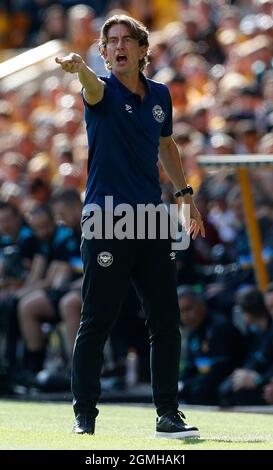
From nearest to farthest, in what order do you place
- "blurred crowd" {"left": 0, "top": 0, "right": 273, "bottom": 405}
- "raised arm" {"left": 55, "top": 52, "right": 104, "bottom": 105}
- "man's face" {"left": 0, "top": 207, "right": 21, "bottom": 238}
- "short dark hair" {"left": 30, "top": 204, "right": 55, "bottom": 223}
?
"raised arm" {"left": 55, "top": 52, "right": 104, "bottom": 105}
"blurred crowd" {"left": 0, "top": 0, "right": 273, "bottom": 405}
"short dark hair" {"left": 30, "top": 204, "right": 55, "bottom": 223}
"man's face" {"left": 0, "top": 207, "right": 21, "bottom": 238}

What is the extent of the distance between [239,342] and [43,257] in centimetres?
275

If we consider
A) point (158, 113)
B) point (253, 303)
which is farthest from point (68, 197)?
point (158, 113)

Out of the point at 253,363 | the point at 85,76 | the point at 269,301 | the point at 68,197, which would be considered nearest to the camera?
the point at 85,76

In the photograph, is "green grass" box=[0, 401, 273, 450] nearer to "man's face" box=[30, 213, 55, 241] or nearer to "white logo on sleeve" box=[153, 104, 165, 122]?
"white logo on sleeve" box=[153, 104, 165, 122]

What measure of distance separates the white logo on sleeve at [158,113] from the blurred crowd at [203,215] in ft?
13.0

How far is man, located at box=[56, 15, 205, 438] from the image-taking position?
7.30m

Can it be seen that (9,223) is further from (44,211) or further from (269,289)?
(269,289)

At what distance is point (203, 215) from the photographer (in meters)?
12.7

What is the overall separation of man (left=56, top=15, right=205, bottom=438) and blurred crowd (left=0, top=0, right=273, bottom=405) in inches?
146

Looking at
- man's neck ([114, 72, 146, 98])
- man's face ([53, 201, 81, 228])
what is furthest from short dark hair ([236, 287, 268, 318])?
man's neck ([114, 72, 146, 98])

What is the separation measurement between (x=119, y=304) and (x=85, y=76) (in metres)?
1.28

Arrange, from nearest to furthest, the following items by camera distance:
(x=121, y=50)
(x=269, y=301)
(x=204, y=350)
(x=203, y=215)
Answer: (x=121, y=50) < (x=269, y=301) < (x=204, y=350) < (x=203, y=215)

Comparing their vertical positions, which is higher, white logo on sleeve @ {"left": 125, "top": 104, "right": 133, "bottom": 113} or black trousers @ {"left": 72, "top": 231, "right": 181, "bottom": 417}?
white logo on sleeve @ {"left": 125, "top": 104, "right": 133, "bottom": 113}

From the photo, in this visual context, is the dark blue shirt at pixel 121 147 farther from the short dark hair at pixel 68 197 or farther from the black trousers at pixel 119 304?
the short dark hair at pixel 68 197
